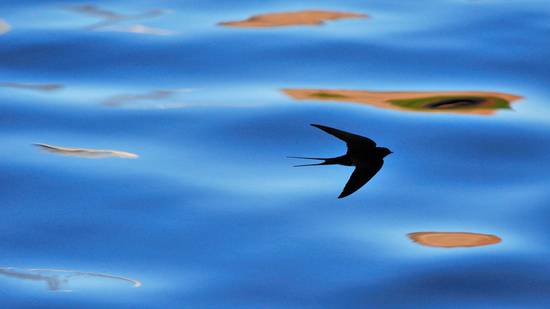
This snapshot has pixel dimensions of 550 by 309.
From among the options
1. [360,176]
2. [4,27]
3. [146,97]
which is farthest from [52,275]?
[4,27]

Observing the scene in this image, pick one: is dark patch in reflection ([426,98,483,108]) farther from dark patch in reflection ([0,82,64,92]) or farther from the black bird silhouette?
dark patch in reflection ([0,82,64,92])

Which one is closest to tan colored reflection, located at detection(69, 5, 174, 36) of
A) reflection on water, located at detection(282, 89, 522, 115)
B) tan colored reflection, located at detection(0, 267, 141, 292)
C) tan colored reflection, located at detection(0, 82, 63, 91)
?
tan colored reflection, located at detection(0, 82, 63, 91)

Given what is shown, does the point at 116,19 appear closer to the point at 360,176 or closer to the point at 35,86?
the point at 35,86

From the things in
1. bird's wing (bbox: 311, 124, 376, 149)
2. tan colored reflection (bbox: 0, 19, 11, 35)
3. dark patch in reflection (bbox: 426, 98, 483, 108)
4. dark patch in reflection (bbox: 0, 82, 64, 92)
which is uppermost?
tan colored reflection (bbox: 0, 19, 11, 35)

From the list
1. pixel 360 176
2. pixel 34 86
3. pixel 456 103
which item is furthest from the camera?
pixel 34 86

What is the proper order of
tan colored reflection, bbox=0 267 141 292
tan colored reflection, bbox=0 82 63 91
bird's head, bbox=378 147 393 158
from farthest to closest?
tan colored reflection, bbox=0 82 63 91 < bird's head, bbox=378 147 393 158 < tan colored reflection, bbox=0 267 141 292

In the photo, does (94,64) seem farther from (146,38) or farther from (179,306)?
(179,306)

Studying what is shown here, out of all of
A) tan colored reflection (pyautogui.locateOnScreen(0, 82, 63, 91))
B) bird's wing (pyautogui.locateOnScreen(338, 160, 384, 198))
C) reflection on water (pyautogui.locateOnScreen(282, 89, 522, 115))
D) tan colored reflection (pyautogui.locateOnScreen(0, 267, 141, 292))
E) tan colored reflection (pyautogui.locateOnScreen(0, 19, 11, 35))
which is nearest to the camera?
tan colored reflection (pyautogui.locateOnScreen(0, 267, 141, 292))
